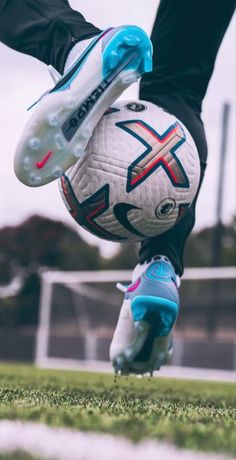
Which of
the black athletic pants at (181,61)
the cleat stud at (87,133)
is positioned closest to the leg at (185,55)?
the black athletic pants at (181,61)

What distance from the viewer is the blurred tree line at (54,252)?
109 ft

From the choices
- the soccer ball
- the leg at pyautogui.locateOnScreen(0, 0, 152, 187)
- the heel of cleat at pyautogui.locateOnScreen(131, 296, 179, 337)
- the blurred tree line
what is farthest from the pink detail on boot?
the blurred tree line

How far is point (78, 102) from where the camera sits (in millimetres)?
2121

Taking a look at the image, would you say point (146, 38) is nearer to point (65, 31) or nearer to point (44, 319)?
point (65, 31)

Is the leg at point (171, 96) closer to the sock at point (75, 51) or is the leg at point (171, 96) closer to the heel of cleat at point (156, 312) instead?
the heel of cleat at point (156, 312)

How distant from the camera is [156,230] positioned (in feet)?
7.88

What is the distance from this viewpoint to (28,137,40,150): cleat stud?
6.82 feet

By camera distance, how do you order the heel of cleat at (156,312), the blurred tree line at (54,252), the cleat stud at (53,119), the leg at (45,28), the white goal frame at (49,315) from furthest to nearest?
the blurred tree line at (54,252), the white goal frame at (49,315), the heel of cleat at (156,312), the leg at (45,28), the cleat stud at (53,119)

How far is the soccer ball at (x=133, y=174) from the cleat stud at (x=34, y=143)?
221 millimetres

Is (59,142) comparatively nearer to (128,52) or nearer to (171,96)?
(128,52)

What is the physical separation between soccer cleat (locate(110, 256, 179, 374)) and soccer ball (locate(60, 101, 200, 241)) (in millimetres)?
226

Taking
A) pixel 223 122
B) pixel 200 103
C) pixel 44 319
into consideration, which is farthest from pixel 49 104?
pixel 223 122

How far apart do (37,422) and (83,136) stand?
90cm

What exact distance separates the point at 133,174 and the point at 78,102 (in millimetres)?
269
